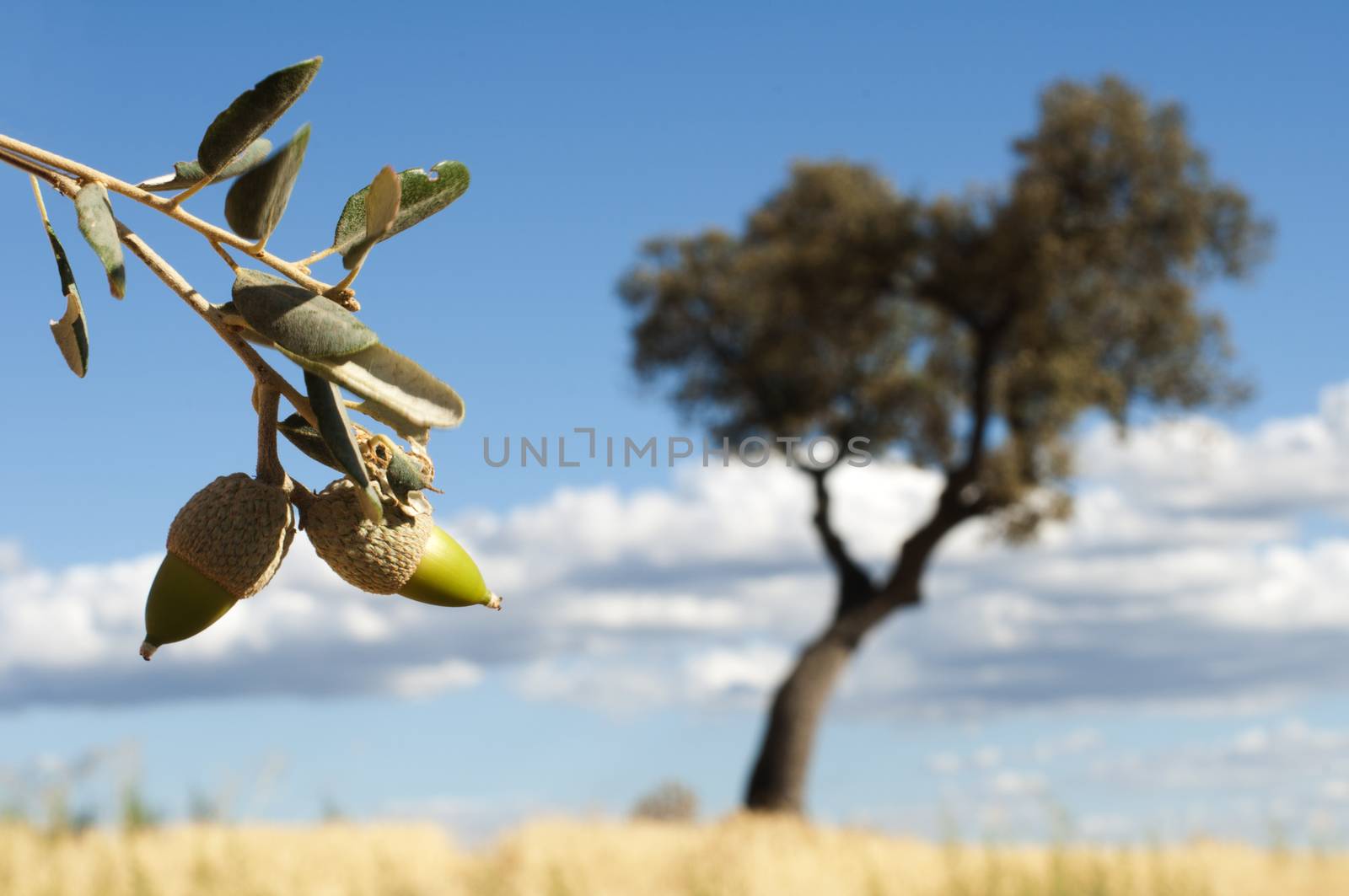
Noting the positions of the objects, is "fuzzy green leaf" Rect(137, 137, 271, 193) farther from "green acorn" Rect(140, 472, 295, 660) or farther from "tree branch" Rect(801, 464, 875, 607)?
"tree branch" Rect(801, 464, 875, 607)

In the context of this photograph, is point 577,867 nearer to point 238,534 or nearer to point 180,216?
point 238,534

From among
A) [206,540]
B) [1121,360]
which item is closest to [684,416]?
[1121,360]

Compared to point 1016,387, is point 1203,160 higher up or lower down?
higher up

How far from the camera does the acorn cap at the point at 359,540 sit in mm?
826

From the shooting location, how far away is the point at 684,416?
51.1 feet

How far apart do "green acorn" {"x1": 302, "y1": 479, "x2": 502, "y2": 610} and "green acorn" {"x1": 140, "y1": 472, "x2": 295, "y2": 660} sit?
0.03 m

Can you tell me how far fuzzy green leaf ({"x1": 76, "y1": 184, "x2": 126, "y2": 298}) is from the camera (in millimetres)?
660

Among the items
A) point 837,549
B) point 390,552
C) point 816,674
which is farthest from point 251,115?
point 837,549

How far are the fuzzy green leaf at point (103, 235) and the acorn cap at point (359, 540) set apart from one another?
205 mm

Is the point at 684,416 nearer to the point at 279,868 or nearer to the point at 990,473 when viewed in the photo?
the point at 990,473

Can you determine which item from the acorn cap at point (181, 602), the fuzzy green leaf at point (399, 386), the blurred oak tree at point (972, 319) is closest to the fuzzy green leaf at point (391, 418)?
the fuzzy green leaf at point (399, 386)

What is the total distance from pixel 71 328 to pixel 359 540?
0.70 feet

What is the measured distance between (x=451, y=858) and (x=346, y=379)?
963cm

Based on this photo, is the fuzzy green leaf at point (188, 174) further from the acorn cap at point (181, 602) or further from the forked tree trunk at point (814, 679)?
the forked tree trunk at point (814, 679)
